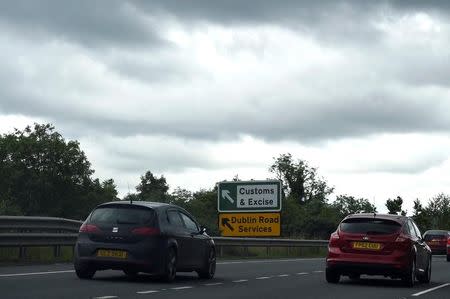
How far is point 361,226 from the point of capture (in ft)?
→ 71.8

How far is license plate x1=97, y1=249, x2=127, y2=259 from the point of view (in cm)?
1884

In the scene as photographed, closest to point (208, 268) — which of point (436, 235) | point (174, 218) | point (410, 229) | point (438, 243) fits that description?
point (174, 218)

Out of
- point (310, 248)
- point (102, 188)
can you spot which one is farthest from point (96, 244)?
point (102, 188)

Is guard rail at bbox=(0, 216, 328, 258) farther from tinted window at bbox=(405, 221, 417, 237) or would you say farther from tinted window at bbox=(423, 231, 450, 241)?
tinted window at bbox=(423, 231, 450, 241)

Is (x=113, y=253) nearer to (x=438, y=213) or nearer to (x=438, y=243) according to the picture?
(x=438, y=243)

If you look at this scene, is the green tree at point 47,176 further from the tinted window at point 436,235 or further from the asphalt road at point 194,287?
the asphalt road at point 194,287

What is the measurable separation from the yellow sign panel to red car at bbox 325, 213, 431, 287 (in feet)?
64.4

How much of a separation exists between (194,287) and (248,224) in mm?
23536

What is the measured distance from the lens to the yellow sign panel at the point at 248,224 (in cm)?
4181

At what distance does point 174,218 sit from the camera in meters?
20.2

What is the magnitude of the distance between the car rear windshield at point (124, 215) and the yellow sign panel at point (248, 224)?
22.5 metres

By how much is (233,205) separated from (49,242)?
16.5 metres

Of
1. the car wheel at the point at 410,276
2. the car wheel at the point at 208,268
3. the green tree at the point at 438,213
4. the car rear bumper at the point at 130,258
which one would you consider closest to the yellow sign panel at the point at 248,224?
the car wheel at the point at 208,268

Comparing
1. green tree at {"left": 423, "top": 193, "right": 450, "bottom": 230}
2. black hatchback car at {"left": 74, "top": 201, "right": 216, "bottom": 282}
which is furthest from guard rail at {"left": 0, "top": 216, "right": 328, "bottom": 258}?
green tree at {"left": 423, "top": 193, "right": 450, "bottom": 230}
